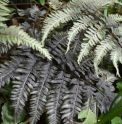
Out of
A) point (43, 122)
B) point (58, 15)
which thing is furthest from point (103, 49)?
point (43, 122)

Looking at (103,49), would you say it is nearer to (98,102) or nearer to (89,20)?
(89,20)

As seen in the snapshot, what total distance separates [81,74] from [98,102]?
20 cm

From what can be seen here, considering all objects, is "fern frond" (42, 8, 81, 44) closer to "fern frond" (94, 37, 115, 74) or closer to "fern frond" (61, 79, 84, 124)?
"fern frond" (94, 37, 115, 74)

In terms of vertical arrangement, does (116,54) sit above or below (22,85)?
above

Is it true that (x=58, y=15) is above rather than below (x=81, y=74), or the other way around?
above

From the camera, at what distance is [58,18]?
1.30m

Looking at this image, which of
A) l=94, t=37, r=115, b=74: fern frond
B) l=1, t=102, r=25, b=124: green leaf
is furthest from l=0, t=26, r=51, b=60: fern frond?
l=1, t=102, r=25, b=124: green leaf

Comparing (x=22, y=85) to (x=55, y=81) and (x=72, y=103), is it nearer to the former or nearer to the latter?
(x=55, y=81)

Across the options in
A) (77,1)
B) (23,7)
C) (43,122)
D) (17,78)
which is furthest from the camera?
(23,7)

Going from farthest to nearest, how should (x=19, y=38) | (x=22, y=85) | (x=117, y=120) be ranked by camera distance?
(x=117, y=120)
(x=22, y=85)
(x=19, y=38)

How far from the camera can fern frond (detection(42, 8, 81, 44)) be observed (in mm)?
1268

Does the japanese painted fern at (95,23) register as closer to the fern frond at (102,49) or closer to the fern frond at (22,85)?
the fern frond at (102,49)

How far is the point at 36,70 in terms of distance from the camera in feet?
4.42

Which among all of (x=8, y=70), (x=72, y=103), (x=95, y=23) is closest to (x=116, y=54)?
(x=95, y=23)
